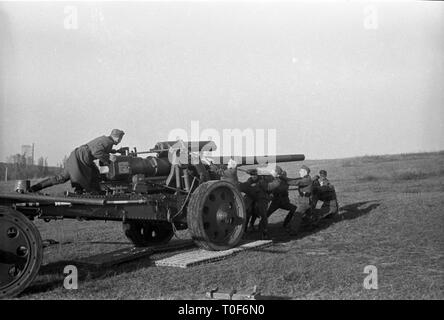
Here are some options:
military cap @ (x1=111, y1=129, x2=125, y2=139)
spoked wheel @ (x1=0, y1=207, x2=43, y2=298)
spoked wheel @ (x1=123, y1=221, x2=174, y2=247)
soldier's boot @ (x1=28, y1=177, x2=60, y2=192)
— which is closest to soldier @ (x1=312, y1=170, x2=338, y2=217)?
spoked wheel @ (x1=123, y1=221, x2=174, y2=247)

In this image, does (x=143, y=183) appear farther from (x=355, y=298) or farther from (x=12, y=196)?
(x=355, y=298)

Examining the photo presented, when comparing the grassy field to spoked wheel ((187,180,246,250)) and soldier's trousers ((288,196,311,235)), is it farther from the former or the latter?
spoked wheel ((187,180,246,250))

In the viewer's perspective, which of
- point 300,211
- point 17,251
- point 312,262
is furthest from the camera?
point 300,211

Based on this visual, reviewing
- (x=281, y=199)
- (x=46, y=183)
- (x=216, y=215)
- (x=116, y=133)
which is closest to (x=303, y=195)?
(x=281, y=199)

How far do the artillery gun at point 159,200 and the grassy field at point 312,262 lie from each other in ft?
2.08

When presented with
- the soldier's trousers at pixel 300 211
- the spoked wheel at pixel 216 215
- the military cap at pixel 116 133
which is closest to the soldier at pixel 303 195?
the soldier's trousers at pixel 300 211

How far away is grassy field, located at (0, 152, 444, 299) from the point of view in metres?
7.51

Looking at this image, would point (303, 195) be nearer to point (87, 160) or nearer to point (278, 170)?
point (278, 170)

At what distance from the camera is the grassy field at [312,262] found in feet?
24.6

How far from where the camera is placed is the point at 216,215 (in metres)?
10.1

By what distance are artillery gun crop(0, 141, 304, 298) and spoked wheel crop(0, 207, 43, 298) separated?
2.57ft

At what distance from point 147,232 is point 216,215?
2.34 metres
